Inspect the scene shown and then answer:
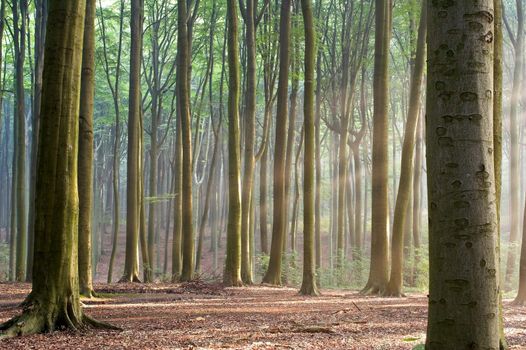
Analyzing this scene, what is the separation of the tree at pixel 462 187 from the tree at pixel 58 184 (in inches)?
163

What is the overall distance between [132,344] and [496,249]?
3.40 m

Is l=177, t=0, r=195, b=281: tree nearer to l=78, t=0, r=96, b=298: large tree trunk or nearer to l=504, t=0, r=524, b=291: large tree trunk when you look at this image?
l=78, t=0, r=96, b=298: large tree trunk

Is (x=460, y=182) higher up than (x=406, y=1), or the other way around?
(x=406, y=1)

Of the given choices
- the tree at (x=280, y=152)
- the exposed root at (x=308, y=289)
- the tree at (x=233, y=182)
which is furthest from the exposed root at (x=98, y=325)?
the tree at (x=280, y=152)

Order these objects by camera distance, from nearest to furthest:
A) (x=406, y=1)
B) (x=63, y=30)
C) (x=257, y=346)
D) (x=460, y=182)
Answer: (x=460, y=182) → (x=257, y=346) → (x=63, y=30) → (x=406, y=1)

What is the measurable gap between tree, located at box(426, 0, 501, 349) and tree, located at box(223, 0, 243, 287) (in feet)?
32.9

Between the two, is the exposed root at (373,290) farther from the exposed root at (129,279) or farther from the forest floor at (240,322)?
the exposed root at (129,279)

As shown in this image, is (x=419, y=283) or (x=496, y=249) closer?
(x=496, y=249)

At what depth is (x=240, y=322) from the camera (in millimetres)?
7207

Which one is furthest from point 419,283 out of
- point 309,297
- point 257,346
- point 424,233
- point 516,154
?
point 257,346

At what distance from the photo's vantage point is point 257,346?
5.11m

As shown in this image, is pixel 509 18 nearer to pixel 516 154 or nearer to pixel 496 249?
pixel 516 154

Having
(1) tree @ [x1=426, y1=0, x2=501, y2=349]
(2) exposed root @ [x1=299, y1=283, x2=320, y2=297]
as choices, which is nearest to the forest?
(1) tree @ [x1=426, y1=0, x2=501, y2=349]

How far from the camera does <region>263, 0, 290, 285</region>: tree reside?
47.3 ft
